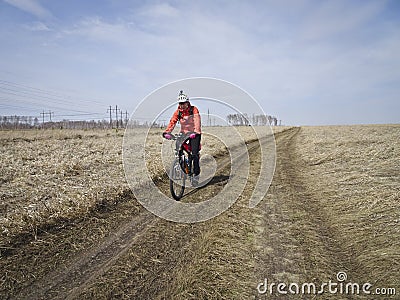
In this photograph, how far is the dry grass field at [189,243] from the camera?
362 cm

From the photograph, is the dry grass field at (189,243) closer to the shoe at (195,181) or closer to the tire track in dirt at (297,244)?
the tire track in dirt at (297,244)

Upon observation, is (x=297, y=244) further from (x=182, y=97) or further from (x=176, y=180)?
(x=182, y=97)

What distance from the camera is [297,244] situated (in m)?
4.65

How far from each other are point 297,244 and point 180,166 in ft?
13.1

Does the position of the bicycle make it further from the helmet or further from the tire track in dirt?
the tire track in dirt

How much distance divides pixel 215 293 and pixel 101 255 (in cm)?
210

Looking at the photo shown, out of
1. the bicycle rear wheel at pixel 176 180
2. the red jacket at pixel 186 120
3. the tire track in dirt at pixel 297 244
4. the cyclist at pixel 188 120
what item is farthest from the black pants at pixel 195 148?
the tire track in dirt at pixel 297 244

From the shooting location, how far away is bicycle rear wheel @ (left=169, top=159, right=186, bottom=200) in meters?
7.21

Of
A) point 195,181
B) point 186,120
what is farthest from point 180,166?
point 186,120

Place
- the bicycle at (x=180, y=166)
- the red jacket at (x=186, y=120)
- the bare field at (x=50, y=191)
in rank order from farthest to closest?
1. the red jacket at (x=186, y=120)
2. the bicycle at (x=180, y=166)
3. the bare field at (x=50, y=191)

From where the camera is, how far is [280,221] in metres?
5.74

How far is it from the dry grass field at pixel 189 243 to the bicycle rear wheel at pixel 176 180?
91 cm

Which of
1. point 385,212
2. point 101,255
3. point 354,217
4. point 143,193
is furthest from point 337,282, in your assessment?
point 143,193

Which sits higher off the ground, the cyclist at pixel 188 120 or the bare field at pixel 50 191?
the cyclist at pixel 188 120
